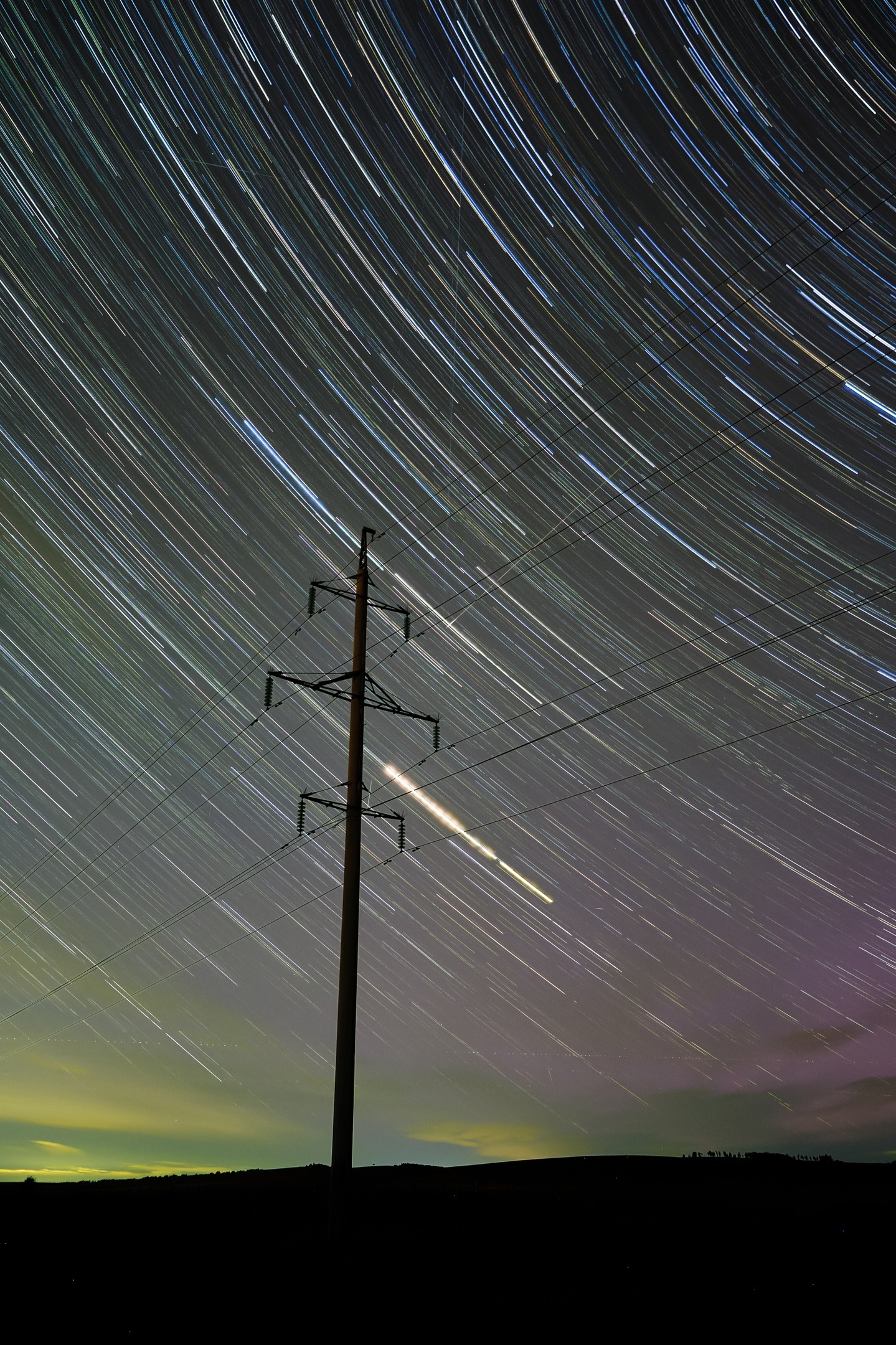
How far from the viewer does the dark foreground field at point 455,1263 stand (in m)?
10.9

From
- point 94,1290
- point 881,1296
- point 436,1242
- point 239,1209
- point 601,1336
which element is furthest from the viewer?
point 239,1209

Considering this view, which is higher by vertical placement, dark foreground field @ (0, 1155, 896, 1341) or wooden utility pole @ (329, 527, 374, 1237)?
wooden utility pole @ (329, 527, 374, 1237)

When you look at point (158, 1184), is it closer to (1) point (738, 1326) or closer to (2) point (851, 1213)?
(2) point (851, 1213)

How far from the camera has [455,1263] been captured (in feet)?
46.8

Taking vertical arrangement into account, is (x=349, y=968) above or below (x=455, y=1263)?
above

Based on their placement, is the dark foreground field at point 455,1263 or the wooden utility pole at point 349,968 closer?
the dark foreground field at point 455,1263

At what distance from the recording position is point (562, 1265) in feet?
46.0

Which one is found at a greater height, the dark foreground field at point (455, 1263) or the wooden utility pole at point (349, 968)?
the wooden utility pole at point (349, 968)

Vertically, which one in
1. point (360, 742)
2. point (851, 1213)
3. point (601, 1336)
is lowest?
point (601, 1336)

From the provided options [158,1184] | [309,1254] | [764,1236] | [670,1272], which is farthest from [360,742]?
[158,1184]

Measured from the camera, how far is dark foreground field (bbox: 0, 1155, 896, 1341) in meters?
10.9

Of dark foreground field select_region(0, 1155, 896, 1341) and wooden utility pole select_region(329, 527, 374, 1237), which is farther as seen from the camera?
wooden utility pole select_region(329, 527, 374, 1237)

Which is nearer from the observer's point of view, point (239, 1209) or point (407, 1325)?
point (407, 1325)

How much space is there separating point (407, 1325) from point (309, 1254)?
15.4 ft
